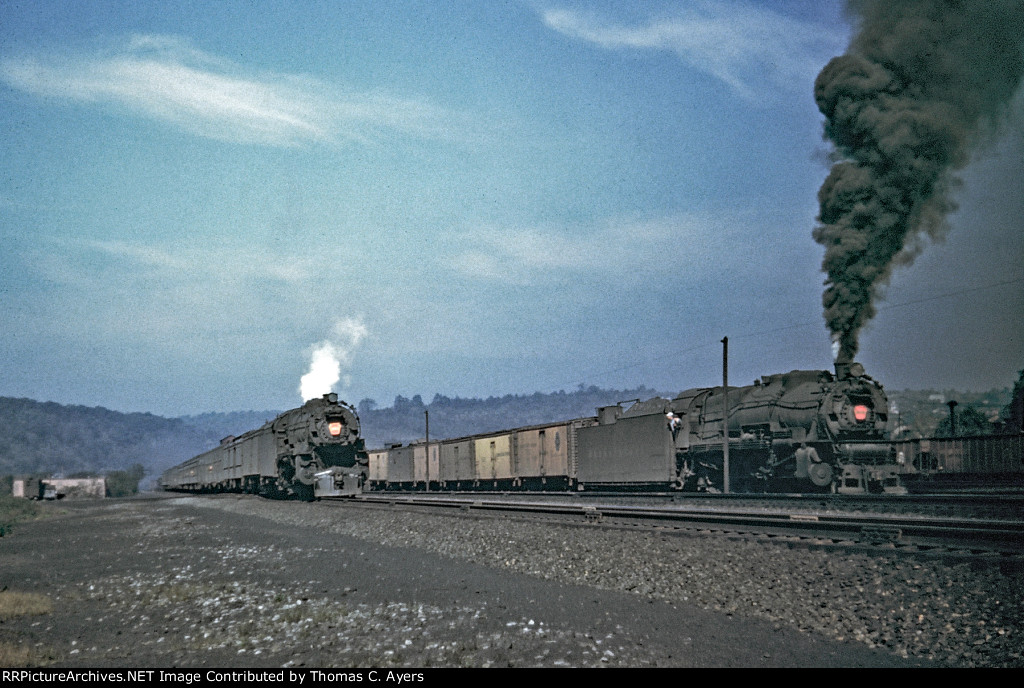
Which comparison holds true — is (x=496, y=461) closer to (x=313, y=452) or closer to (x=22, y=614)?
(x=313, y=452)

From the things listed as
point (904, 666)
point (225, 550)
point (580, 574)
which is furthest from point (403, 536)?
point (904, 666)

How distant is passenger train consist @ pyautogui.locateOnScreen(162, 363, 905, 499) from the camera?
23812 mm

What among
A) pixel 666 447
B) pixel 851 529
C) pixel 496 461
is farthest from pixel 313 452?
pixel 851 529

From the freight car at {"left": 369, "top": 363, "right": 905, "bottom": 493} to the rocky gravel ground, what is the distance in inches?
419

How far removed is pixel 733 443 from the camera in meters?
27.3

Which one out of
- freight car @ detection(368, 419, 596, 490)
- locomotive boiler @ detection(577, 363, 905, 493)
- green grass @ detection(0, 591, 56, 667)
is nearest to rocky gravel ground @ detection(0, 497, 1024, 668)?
green grass @ detection(0, 591, 56, 667)

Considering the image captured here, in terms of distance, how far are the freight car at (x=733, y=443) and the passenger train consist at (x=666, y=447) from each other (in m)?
0.04

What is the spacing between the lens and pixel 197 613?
10.5 m

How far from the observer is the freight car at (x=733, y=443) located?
77.8ft

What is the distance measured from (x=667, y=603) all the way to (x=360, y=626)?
4046 mm

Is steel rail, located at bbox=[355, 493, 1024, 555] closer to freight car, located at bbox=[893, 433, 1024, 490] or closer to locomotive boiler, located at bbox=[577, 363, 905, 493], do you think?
locomotive boiler, located at bbox=[577, 363, 905, 493]

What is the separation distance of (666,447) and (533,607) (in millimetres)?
19877

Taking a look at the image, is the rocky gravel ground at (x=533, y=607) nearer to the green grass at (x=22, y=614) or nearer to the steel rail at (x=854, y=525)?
the green grass at (x=22, y=614)
